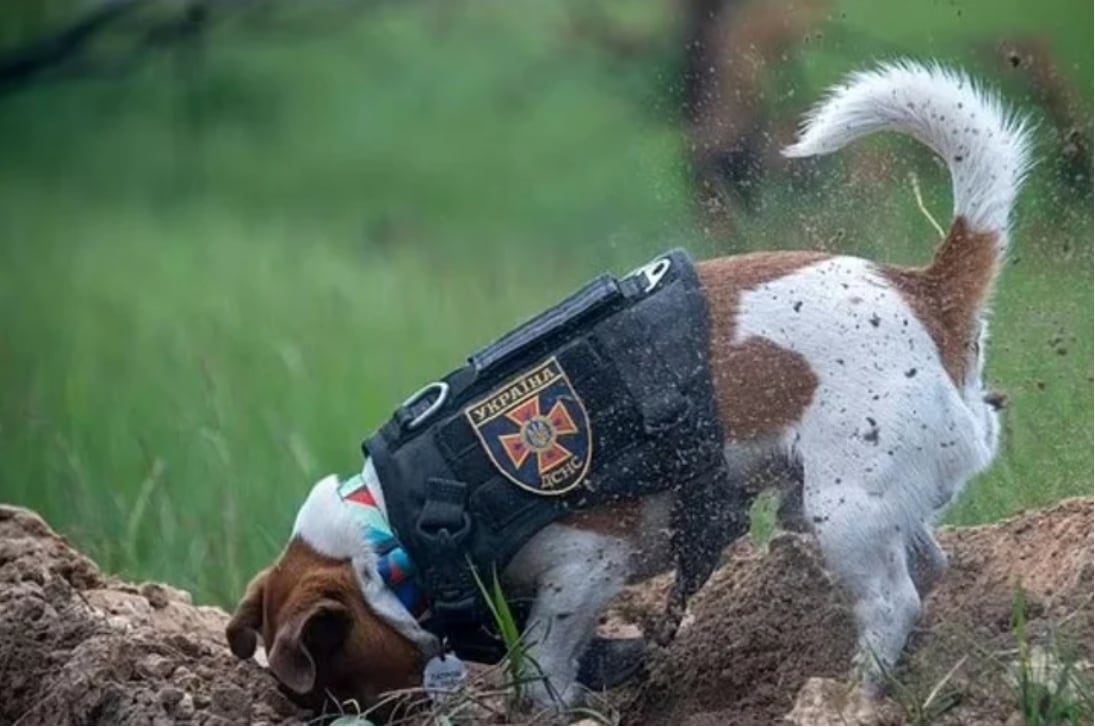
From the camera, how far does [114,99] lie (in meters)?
11.0

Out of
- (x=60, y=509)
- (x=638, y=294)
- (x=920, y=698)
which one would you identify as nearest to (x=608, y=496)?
(x=638, y=294)

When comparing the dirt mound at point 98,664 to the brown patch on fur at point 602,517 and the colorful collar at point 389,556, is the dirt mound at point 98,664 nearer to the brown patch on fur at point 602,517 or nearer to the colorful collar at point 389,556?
the colorful collar at point 389,556

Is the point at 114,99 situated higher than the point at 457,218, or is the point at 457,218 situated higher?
the point at 114,99

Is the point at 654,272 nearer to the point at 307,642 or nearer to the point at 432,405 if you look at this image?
the point at 432,405

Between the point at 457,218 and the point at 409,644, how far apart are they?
689cm

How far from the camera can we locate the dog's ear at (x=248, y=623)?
4.59 metres

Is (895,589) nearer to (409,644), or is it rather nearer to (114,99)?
(409,644)

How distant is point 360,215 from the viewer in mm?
11359

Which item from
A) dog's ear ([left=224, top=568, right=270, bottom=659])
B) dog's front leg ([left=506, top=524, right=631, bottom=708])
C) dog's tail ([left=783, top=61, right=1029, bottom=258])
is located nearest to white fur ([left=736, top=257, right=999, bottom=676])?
dog's tail ([left=783, top=61, right=1029, bottom=258])

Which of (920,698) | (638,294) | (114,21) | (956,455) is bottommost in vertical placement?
(920,698)

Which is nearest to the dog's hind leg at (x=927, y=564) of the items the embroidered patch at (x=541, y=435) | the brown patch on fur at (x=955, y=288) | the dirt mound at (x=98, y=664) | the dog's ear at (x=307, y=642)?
the brown patch on fur at (x=955, y=288)

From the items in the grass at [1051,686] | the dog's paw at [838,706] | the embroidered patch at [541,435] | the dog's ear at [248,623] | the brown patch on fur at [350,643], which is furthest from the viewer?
the dog's ear at [248,623]

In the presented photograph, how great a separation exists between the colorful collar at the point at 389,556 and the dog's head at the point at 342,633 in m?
0.02

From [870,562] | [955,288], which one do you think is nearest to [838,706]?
[870,562]
